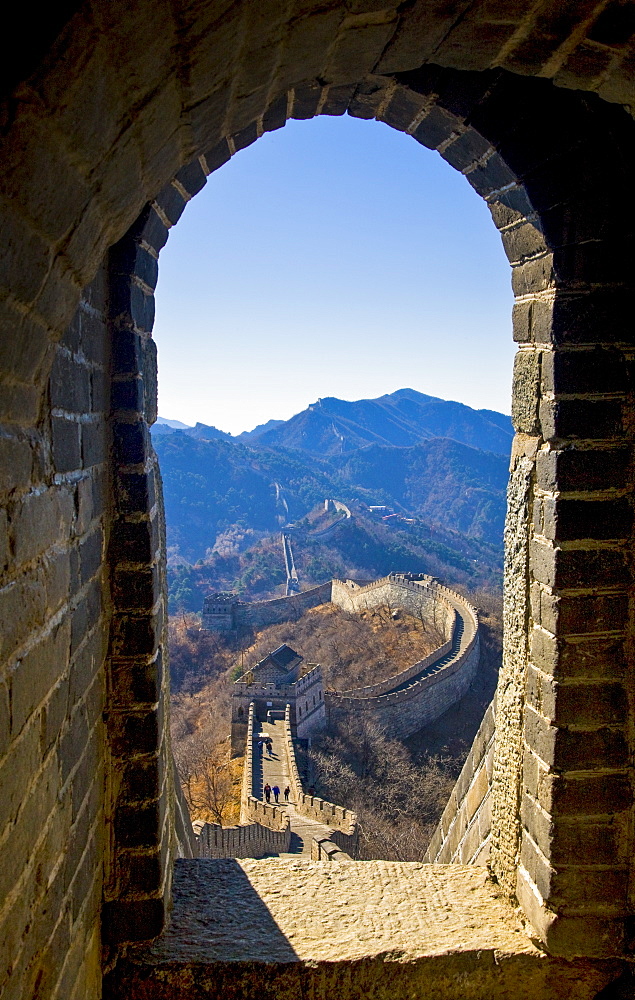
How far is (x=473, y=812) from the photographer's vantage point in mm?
2857

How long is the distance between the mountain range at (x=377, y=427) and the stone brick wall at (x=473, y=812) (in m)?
114

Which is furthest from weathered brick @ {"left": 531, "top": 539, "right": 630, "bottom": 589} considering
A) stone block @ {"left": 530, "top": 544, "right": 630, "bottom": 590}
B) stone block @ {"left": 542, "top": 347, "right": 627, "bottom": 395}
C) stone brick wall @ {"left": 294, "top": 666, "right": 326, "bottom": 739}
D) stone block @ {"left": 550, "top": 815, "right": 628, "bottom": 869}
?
stone brick wall @ {"left": 294, "top": 666, "right": 326, "bottom": 739}

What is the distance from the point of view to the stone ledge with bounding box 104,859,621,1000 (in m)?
1.99

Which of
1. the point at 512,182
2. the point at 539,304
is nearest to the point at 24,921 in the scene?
the point at 539,304

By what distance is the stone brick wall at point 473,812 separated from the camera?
2619mm

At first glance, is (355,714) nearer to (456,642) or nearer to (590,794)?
(456,642)

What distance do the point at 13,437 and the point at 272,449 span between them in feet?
327

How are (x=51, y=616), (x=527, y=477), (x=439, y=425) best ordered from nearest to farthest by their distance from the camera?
(x=51, y=616), (x=527, y=477), (x=439, y=425)

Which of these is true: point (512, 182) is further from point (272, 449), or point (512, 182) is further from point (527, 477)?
point (272, 449)

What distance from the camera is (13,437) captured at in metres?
1.02

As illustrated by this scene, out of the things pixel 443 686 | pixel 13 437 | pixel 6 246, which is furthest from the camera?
pixel 443 686

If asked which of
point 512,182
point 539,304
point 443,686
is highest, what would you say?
point 512,182

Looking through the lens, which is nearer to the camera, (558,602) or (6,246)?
(6,246)

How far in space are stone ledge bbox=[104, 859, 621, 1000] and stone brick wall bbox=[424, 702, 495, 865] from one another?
0.29m
